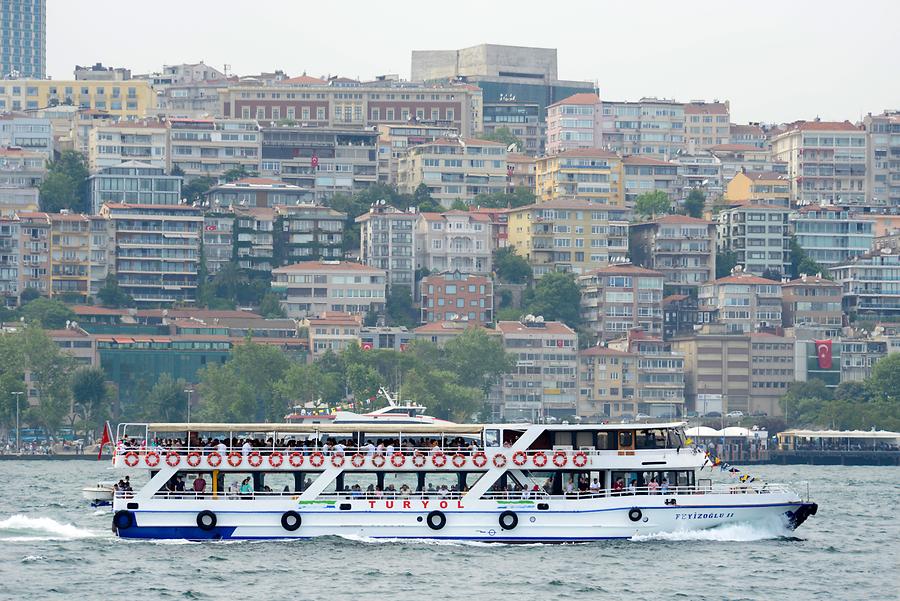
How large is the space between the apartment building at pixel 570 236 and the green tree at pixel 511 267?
1.83 meters

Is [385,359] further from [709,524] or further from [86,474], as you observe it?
[709,524]

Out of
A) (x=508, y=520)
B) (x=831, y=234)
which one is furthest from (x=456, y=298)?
(x=508, y=520)

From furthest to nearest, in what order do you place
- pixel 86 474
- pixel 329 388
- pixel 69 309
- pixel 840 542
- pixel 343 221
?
pixel 343 221 < pixel 69 309 < pixel 329 388 < pixel 86 474 < pixel 840 542

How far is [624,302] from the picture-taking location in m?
175

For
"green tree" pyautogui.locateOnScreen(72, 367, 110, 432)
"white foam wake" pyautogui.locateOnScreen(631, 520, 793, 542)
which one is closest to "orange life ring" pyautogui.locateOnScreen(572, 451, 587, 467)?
"white foam wake" pyautogui.locateOnScreen(631, 520, 793, 542)

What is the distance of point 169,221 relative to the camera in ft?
558

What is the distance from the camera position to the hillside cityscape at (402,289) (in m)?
147

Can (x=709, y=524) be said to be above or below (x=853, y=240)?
below

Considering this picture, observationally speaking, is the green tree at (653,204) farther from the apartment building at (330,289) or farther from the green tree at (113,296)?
the green tree at (113,296)

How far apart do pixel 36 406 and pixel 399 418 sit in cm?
8079

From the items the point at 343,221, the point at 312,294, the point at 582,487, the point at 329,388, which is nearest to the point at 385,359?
the point at 329,388

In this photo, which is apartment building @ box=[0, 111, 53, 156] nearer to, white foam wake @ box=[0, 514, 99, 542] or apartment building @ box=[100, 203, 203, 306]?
apartment building @ box=[100, 203, 203, 306]

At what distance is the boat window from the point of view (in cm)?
5694

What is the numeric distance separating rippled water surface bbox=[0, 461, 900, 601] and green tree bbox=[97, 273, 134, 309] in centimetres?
10238
